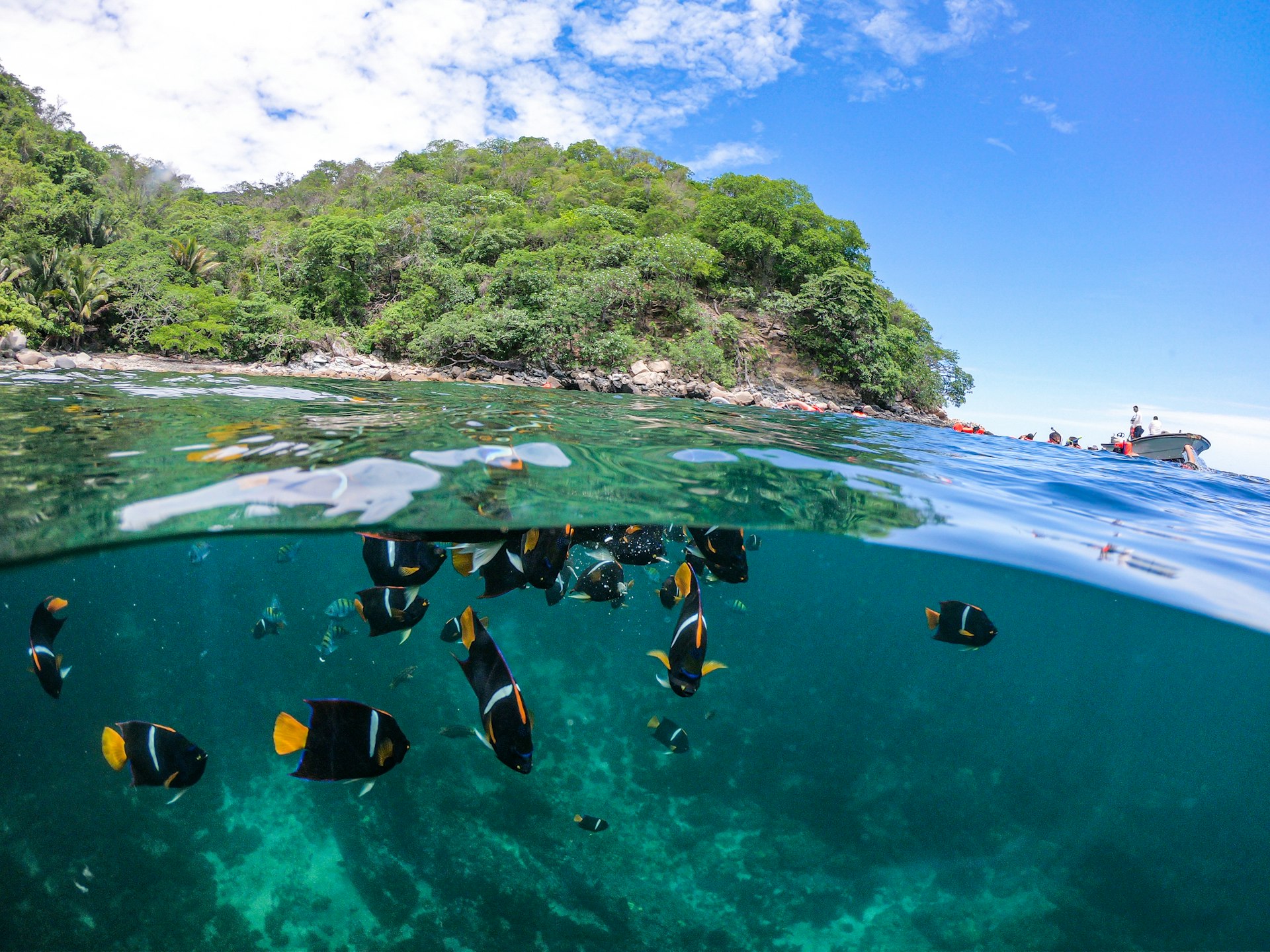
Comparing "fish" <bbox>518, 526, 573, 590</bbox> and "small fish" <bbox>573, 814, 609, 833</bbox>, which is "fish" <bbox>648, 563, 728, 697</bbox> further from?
"small fish" <bbox>573, 814, 609, 833</bbox>

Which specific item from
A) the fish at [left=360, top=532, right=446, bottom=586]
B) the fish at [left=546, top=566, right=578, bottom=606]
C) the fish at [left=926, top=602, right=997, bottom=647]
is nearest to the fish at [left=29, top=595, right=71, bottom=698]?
the fish at [left=360, top=532, right=446, bottom=586]

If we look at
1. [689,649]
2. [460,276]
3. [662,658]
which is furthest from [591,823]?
[460,276]

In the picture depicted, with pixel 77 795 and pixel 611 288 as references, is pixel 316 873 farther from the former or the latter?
pixel 611 288

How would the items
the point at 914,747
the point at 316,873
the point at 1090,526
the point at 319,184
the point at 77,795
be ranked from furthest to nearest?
the point at 319,184 < the point at 914,747 < the point at 77,795 < the point at 316,873 < the point at 1090,526

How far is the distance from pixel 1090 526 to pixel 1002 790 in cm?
871

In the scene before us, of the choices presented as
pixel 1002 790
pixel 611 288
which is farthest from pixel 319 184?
pixel 1002 790

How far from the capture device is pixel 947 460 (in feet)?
28.1

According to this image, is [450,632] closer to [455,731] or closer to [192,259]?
[455,731]

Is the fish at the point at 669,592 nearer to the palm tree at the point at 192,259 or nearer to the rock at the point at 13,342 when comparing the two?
the rock at the point at 13,342

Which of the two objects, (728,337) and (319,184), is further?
(319,184)

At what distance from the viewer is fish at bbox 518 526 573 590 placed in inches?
168

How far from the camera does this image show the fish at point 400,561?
154 inches

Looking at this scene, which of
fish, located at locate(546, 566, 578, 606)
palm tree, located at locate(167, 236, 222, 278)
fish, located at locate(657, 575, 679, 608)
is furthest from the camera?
palm tree, located at locate(167, 236, 222, 278)

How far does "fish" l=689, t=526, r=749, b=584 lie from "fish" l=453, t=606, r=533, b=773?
2.45 m
